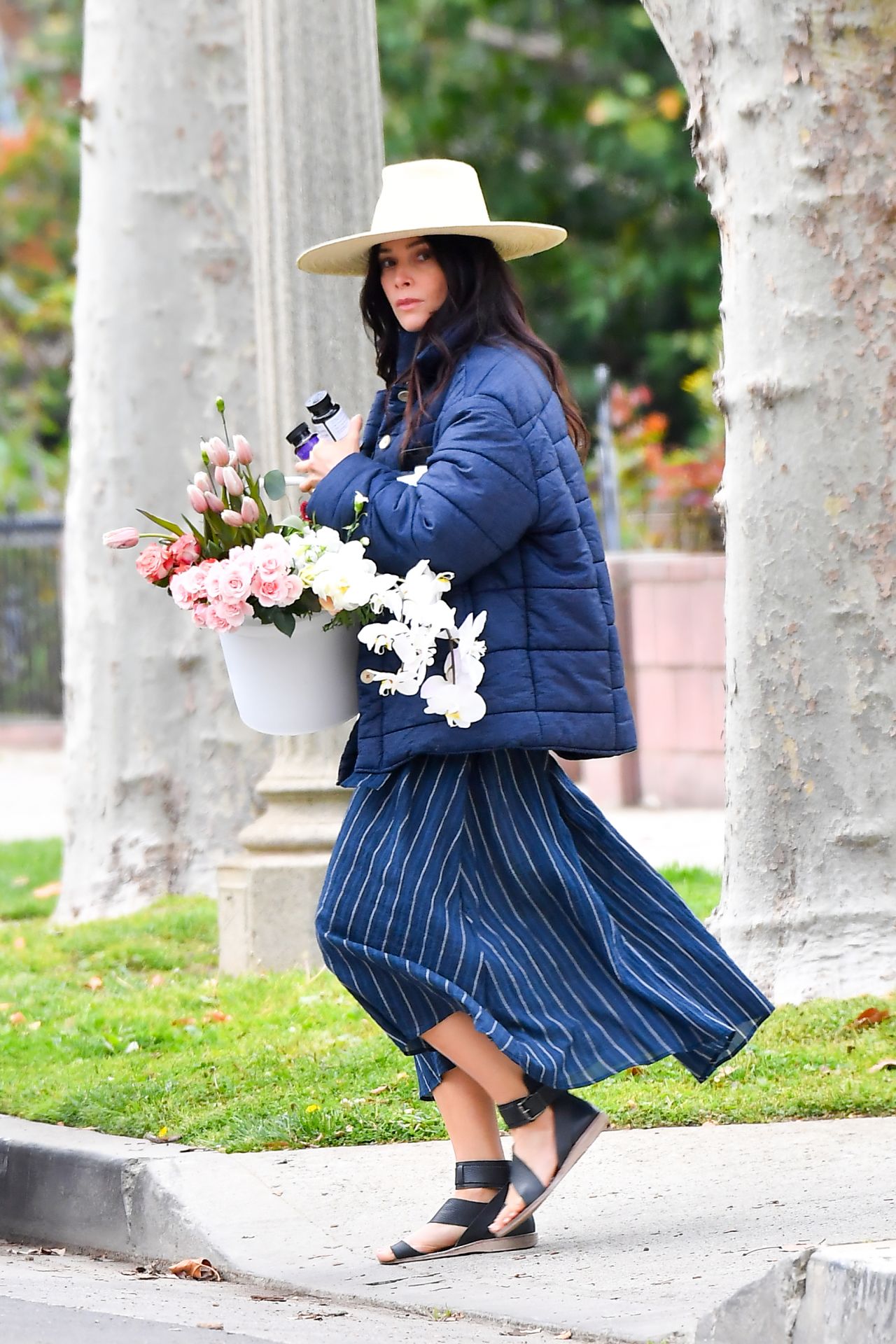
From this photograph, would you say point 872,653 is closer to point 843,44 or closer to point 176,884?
point 843,44

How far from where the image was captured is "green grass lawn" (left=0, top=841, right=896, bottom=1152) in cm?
487

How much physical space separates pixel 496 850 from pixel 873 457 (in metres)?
2.04

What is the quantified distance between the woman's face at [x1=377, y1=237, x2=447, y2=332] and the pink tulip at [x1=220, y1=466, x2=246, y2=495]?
45 centimetres

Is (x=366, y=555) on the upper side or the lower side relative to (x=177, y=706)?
upper

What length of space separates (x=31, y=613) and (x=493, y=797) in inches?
579

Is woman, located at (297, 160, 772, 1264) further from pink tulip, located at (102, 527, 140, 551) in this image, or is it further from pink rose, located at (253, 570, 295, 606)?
pink tulip, located at (102, 527, 140, 551)

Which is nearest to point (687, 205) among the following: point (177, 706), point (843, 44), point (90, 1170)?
point (177, 706)

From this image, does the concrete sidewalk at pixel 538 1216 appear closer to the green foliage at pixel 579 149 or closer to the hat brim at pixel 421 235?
the hat brim at pixel 421 235

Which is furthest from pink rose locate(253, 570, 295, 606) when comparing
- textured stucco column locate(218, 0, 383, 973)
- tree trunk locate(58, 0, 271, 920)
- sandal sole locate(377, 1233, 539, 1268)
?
tree trunk locate(58, 0, 271, 920)

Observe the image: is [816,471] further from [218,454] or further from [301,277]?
[218,454]

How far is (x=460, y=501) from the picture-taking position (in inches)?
147

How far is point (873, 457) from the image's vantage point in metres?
5.52

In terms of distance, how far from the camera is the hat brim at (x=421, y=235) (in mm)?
4000

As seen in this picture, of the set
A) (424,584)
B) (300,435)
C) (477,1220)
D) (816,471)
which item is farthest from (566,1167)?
(816,471)
